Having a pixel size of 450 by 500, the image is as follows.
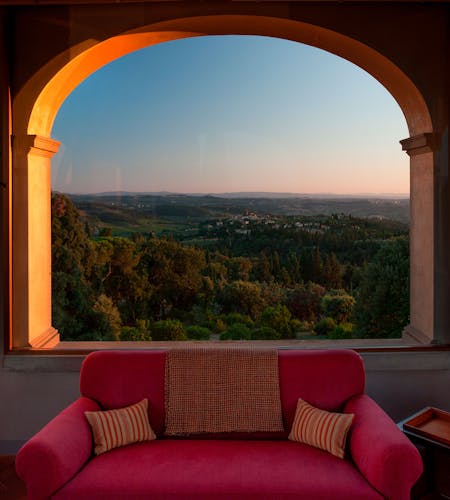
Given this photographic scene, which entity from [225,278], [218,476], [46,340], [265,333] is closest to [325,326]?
[265,333]

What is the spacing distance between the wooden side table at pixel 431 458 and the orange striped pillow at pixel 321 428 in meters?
0.43

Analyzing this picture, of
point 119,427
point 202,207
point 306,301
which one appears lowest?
point 119,427

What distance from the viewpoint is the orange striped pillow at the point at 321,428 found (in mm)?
2529

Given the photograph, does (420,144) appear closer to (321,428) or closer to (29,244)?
(321,428)

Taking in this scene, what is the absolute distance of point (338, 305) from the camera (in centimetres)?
379

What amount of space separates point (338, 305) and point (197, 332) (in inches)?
40.8

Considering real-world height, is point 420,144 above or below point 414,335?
above

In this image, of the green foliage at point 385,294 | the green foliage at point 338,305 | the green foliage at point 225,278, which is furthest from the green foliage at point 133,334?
the green foliage at point 385,294

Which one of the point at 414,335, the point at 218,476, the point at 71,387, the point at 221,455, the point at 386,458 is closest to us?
the point at 386,458

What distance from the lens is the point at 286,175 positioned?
3.83 metres

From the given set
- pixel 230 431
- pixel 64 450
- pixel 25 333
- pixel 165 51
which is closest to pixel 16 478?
pixel 25 333

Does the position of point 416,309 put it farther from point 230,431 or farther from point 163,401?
point 163,401

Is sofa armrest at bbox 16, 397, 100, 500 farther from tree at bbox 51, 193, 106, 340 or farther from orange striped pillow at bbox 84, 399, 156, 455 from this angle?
tree at bbox 51, 193, 106, 340

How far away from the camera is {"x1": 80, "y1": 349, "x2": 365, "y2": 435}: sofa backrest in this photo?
283 centimetres
